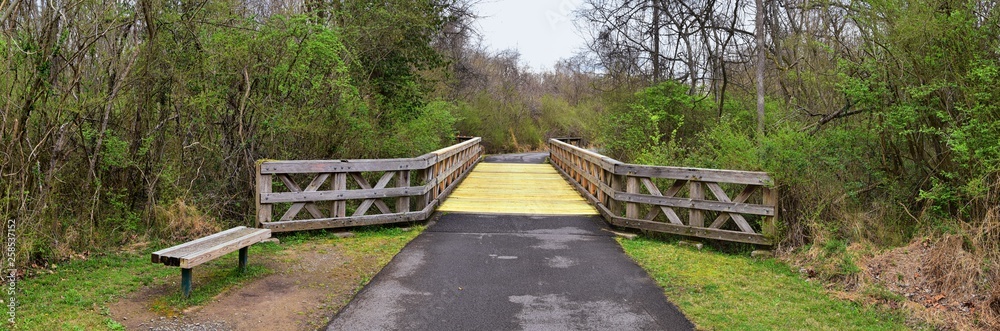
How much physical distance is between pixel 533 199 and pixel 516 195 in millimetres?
597

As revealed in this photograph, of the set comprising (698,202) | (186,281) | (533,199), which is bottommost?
(186,281)

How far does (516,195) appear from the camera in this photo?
1320 centimetres

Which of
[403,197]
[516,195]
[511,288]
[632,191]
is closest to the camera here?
[511,288]

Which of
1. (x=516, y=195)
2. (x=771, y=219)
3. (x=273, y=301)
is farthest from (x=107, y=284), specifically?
(x=516, y=195)

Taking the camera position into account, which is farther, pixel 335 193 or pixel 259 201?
pixel 335 193

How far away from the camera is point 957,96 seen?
6.61m

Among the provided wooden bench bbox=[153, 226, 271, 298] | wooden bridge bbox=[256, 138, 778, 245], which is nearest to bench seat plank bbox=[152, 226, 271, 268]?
wooden bench bbox=[153, 226, 271, 298]

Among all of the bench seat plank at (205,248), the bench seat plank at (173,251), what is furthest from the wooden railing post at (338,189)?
the bench seat plank at (173,251)

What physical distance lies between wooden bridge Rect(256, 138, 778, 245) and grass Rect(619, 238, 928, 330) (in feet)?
2.35

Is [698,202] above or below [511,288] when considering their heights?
above

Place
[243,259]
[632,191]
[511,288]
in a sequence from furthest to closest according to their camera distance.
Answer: [632,191] < [243,259] < [511,288]

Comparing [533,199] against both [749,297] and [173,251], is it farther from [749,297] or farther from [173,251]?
[173,251]

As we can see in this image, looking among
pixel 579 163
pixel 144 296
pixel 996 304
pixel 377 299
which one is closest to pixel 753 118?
pixel 579 163

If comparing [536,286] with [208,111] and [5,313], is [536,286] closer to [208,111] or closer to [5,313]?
[5,313]
